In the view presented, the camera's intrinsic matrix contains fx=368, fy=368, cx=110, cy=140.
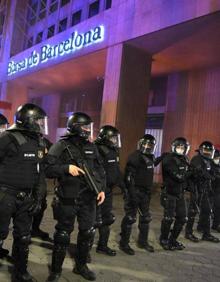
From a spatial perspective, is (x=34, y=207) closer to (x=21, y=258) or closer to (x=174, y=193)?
(x=21, y=258)

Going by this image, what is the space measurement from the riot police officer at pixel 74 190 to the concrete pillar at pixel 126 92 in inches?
339

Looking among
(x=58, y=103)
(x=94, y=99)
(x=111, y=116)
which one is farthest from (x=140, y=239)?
(x=58, y=103)

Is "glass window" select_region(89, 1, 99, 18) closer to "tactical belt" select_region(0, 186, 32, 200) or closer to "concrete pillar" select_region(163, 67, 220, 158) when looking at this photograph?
"concrete pillar" select_region(163, 67, 220, 158)

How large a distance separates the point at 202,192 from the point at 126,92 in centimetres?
661

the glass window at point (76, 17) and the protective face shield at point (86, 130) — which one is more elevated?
the glass window at point (76, 17)

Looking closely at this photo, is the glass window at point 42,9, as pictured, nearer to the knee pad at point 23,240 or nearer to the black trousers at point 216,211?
the black trousers at point 216,211

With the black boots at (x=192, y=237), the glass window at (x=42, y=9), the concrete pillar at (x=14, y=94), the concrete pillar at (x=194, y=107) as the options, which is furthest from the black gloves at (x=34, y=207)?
the glass window at (x=42, y=9)

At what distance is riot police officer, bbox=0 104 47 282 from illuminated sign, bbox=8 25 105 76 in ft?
35.5

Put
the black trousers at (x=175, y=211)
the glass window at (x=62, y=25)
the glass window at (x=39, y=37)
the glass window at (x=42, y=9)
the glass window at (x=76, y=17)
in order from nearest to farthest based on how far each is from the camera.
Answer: the black trousers at (x=175, y=211) < the glass window at (x=76, y=17) < the glass window at (x=62, y=25) < the glass window at (x=39, y=37) < the glass window at (x=42, y=9)

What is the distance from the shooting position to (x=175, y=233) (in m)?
6.77

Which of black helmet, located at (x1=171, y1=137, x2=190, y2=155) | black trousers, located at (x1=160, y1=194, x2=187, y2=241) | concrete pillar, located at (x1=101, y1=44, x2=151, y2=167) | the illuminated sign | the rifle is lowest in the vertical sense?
black trousers, located at (x1=160, y1=194, x2=187, y2=241)

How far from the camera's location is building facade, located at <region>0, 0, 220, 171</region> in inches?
484

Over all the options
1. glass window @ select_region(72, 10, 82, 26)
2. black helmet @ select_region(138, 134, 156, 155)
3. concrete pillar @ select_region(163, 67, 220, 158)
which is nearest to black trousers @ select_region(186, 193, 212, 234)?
black helmet @ select_region(138, 134, 156, 155)

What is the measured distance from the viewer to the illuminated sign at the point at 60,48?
587 inches
